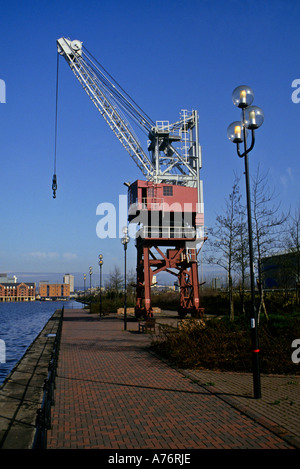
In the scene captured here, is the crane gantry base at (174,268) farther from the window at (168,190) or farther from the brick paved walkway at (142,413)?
the brick paved walkway at (142,413)

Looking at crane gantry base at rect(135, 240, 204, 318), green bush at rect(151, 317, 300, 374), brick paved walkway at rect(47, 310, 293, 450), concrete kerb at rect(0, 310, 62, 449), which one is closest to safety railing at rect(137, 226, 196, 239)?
crane gantry base at rect(135, 240, 204, 318)

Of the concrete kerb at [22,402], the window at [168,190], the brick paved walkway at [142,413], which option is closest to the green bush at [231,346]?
the brick paved walkway at [142,413]

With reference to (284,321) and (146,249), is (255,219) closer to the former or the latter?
(284,321)

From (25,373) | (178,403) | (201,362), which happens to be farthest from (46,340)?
(178,403)

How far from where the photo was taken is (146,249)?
30.7 meters

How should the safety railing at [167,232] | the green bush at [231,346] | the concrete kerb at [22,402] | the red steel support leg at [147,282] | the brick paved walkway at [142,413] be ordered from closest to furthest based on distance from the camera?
the brick paved walkway at [142,413], the concrete kerb at [22,402], the green bush at [231,346], the red steel support leg at [147,282], the safety railing at [167,232]

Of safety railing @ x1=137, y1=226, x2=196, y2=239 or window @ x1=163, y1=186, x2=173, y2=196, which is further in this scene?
window @ x1=163, y1=186, x2=173, y2=196

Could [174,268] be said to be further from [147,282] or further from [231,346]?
[231,346]

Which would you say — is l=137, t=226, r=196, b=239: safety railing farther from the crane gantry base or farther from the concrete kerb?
the concrete kerb

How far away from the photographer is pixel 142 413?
24.2 ft

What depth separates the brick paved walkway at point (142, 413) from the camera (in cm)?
591

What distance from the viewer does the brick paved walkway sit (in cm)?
591

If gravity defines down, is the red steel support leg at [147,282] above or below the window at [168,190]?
below

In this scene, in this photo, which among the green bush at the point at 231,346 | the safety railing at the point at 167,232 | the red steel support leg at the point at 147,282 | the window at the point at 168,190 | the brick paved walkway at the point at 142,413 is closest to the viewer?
the brick paved walkway at the point at 142,413
